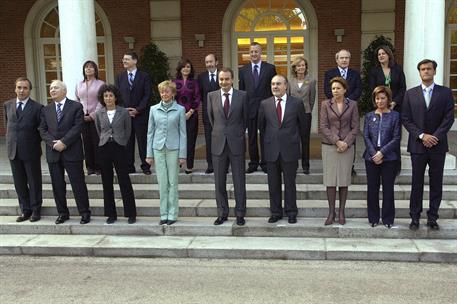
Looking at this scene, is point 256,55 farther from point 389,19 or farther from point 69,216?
point 389,19

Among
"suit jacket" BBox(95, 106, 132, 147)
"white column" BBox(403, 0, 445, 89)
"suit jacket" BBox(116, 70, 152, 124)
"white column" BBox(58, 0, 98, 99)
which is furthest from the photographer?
"white column" BBox(58, 0, 98, 99)

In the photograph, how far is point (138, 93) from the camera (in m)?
7.96

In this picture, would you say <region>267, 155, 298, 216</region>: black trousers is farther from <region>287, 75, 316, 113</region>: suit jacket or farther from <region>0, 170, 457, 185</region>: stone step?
<region>287, 75, 316, 113</region>: suit jacket

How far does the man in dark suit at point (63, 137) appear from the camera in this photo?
6.75 m

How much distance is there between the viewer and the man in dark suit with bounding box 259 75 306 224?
6453mm

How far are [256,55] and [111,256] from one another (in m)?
3.42

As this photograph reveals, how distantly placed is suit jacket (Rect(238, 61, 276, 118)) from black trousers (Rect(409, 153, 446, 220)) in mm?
2470

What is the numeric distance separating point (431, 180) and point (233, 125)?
2.47 m

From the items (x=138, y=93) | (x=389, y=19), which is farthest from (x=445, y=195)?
(x=389, y=19)

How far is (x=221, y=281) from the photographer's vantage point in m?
5.31

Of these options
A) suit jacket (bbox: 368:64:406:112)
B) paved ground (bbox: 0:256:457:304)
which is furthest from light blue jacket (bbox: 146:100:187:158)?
suit jacket (bbox: 368:64:406:112)

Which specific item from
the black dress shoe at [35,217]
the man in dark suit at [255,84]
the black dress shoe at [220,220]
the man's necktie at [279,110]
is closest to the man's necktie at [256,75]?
the man in dark suit at [255,84]

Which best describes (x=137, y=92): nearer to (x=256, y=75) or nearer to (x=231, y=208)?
(x=256, y=75)

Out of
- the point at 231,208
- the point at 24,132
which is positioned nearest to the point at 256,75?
the point at 231,208
